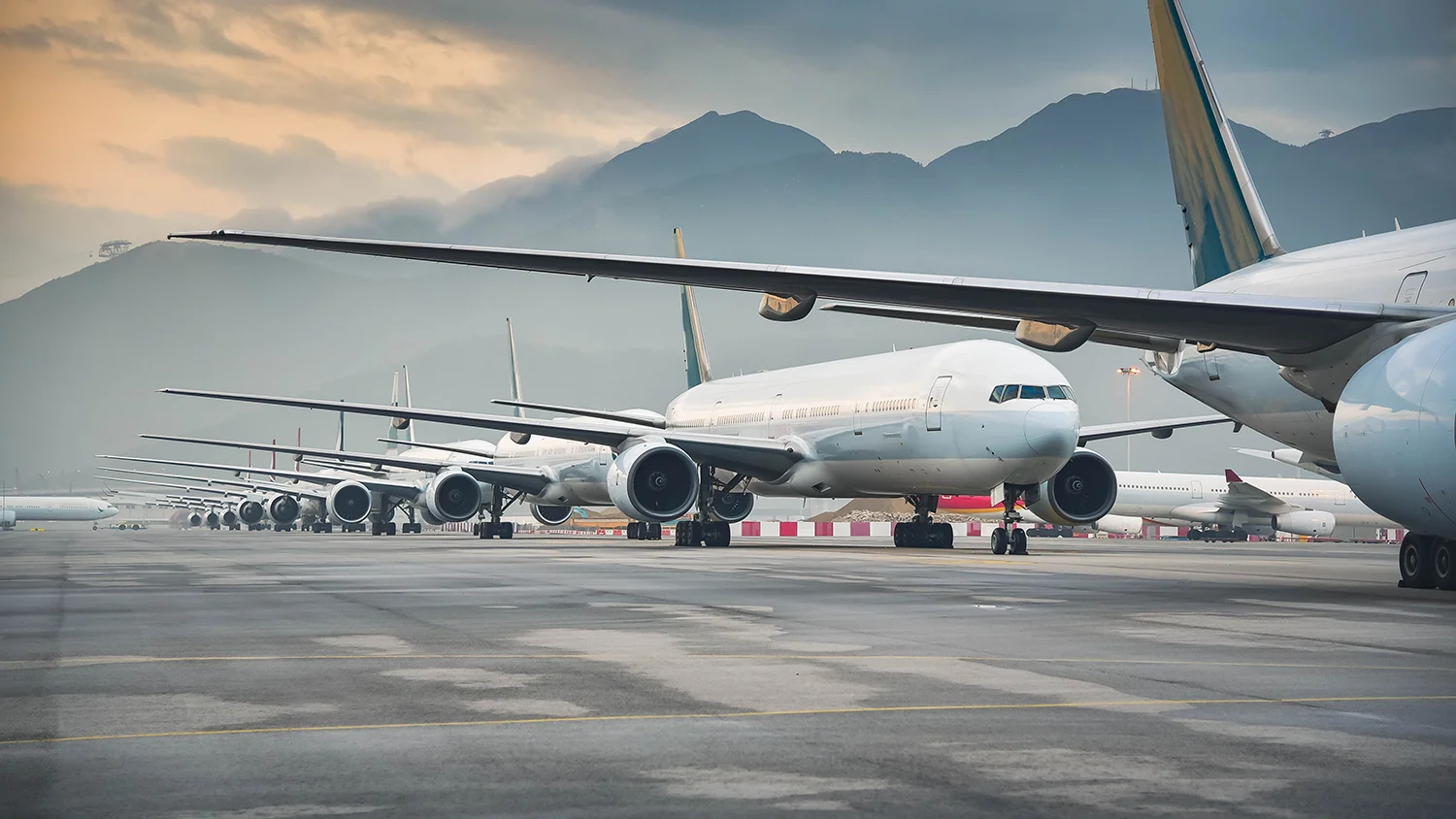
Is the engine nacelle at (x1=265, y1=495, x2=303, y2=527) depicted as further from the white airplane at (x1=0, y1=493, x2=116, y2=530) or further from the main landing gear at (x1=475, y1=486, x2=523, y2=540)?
the white airplane at (x1=0, y1=493, x2=116, y2=530)

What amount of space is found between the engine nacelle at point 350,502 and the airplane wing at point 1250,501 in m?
36.6

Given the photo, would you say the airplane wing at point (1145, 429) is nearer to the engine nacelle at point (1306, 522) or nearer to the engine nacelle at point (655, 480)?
the engine nacelle at point (655, 480)

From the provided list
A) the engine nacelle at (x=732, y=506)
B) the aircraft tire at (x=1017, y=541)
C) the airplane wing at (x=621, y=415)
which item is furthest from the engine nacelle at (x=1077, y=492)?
the airplane wing at (x=621, y=415)

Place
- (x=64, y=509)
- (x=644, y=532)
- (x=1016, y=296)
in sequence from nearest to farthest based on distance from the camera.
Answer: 1. (x=1016, y=296)
2. (x=644, y=532)
3. (x=64, y=509)

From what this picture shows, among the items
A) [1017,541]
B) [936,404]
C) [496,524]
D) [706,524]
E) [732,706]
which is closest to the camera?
[732,706]

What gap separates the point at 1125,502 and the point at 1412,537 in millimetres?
42959

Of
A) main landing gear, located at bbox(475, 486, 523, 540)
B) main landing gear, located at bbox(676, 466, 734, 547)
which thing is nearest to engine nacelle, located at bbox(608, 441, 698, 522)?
main landing gear, located at bbox(676, 466, 734, 547)

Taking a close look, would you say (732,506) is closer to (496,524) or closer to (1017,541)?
(1017,541)

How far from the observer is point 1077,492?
2834 cm

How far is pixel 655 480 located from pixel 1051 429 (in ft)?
29.5

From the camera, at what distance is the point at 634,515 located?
2906cm

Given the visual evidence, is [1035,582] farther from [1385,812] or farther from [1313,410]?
[1385,812]

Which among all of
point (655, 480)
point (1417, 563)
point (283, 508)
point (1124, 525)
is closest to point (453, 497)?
point (655, 480)

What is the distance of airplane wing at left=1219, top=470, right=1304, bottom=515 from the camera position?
5406 cm
